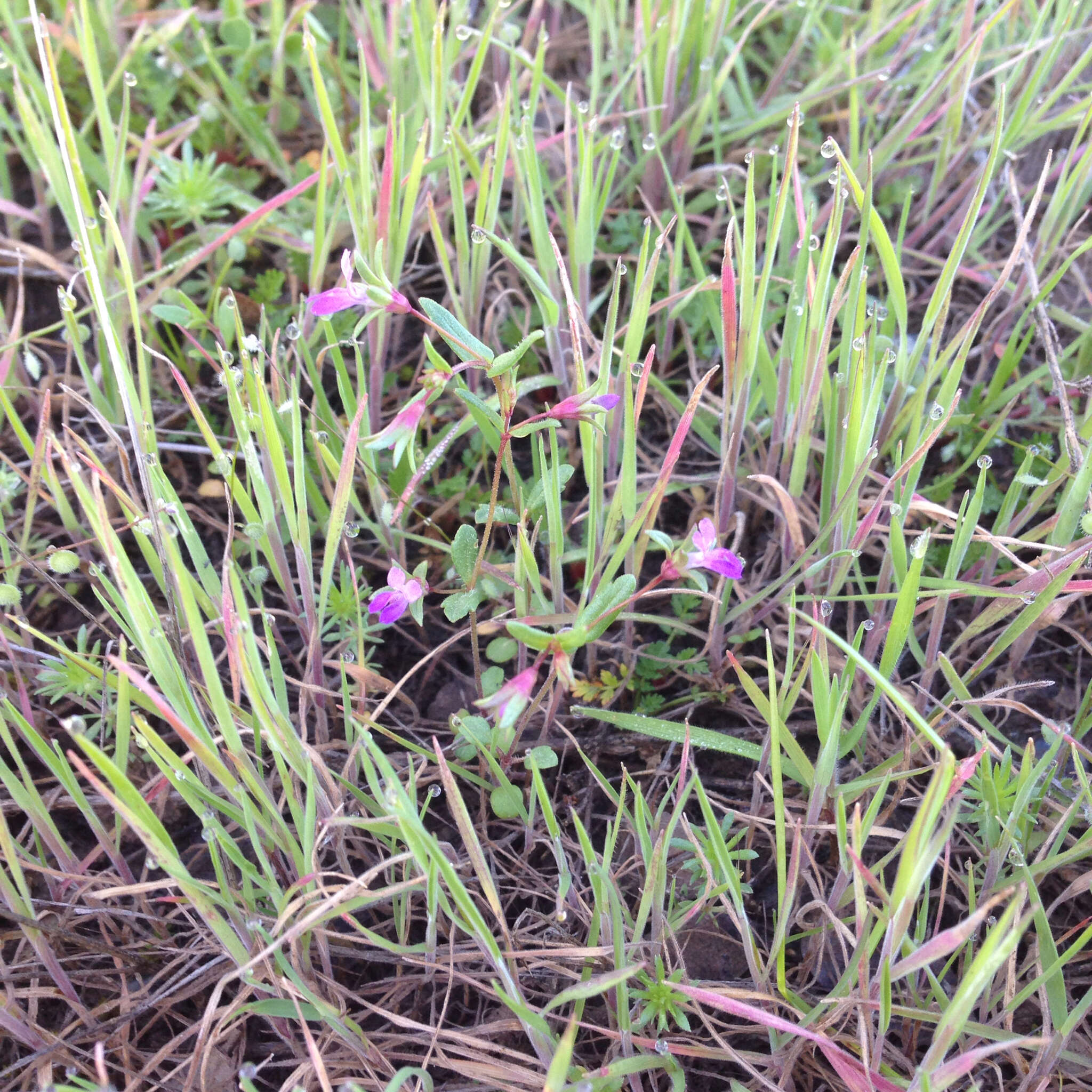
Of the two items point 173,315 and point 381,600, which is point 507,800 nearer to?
point 381,600

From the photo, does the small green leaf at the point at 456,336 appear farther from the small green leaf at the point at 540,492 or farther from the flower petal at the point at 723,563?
the flower petal at the point at 723,563

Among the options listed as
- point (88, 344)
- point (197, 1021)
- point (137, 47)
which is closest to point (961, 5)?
point (137, 47)

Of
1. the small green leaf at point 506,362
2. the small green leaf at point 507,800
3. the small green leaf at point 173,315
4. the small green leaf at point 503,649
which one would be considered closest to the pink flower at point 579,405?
the small green leaf at point 506,362

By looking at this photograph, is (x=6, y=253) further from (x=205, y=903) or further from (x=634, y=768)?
(x=634, y=768)

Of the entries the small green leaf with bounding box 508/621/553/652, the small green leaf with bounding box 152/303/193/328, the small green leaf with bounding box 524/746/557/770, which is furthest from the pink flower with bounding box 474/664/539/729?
the small green leaf with bounding box 152/303/193/328

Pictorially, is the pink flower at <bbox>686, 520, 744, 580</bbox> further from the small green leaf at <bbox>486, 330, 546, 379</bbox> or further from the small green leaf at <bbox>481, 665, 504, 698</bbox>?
the small green leaf at <bbox>481, 665, 504, 698</bbox>
